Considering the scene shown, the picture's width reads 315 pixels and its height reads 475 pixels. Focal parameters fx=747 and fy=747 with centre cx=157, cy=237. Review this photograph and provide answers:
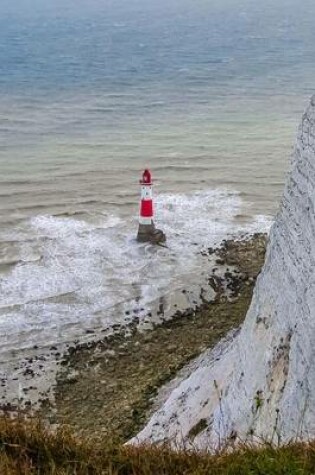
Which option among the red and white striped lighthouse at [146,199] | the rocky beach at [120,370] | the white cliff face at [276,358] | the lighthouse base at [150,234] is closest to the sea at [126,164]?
the lighthouse base at [150,234]

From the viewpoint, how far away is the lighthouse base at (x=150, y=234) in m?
20.2

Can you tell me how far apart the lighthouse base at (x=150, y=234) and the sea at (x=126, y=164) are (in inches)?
9.5

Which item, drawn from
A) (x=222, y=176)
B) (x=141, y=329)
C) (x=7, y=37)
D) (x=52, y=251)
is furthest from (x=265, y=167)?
(x=7, y=37)

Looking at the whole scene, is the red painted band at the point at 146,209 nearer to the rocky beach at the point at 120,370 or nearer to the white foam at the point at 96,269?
the white foam at the point at 96,269

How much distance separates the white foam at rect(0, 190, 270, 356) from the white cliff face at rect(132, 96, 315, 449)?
18.3 feet

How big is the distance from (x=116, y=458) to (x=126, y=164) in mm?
23291

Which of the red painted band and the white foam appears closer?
the white foam

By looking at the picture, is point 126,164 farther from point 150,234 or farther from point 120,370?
point 120,370

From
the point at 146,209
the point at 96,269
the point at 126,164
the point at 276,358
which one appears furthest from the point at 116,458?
the point at 126,164

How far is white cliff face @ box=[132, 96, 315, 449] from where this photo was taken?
26.7ft

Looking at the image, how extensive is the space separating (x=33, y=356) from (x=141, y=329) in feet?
7.73

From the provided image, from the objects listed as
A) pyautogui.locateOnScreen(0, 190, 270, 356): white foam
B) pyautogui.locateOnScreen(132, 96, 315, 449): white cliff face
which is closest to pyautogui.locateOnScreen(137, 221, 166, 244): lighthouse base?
pyautogui.locateOnScreen(0, 190, 270, 356): white foam

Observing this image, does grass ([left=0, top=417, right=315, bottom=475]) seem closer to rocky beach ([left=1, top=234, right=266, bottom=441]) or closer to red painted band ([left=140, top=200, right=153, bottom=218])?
rocky beach ([left=1, top=234, right=266, bottom=441])

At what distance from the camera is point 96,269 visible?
18.7m
